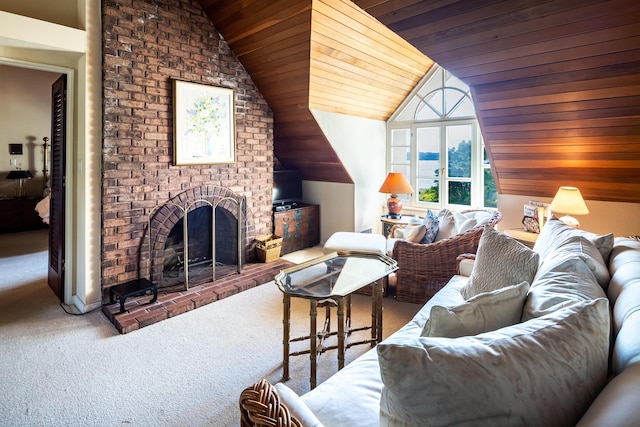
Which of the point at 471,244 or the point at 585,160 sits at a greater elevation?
the point at 585,160

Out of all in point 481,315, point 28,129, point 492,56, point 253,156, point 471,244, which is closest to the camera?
point 481,315

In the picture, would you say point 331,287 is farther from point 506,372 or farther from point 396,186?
point 396,186

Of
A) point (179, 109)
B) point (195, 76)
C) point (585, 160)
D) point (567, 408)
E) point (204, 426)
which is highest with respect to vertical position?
point (195, 76)

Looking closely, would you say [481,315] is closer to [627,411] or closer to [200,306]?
[627,411]

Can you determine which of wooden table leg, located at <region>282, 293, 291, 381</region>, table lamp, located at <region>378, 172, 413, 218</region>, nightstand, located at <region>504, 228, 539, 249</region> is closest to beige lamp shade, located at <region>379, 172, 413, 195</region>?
table lamp, located at <region>378, 172, 413, 218</region>

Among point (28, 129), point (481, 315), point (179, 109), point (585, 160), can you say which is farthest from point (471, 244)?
point (28, 129)

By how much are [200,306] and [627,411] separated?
3.13m

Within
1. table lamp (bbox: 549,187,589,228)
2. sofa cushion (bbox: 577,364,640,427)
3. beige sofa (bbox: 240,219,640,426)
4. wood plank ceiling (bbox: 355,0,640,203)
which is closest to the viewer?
sofa cushion (bbox: 577,364,640,427)

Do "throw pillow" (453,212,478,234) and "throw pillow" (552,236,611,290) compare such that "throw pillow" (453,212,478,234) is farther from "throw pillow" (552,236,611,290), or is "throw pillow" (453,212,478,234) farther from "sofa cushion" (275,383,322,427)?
"sofa cushion" (275,383,322,427)

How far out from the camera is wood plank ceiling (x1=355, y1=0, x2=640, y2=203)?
2.24 meters

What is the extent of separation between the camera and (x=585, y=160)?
338 centimetres

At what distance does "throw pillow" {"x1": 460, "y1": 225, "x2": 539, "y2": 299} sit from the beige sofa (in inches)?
16.4

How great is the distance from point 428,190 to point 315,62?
254 centimetres

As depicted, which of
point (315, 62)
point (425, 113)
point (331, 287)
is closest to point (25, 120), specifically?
point (315, 62)
